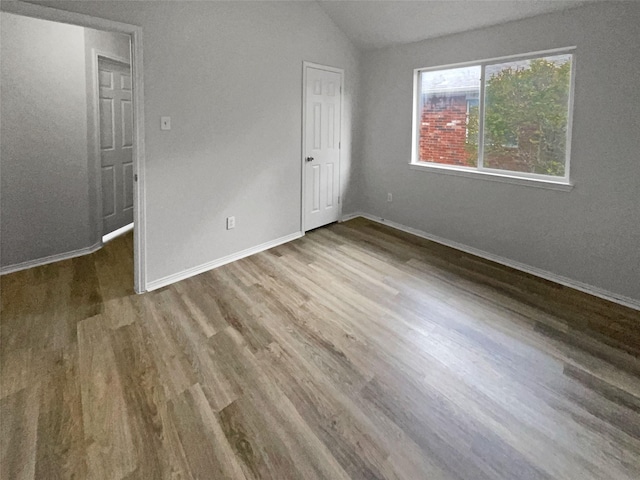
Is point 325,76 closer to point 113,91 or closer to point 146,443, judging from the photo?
point 113,91

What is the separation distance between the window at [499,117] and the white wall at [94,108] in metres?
3.48

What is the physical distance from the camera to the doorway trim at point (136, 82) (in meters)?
2.19

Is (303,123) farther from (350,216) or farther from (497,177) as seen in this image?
(497,177)

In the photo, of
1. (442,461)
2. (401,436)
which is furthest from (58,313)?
(442,461)

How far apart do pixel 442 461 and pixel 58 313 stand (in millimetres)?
2700

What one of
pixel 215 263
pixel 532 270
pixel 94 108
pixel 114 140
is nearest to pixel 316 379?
pixel 215 263

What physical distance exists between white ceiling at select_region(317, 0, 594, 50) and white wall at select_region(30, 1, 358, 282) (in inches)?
12.0

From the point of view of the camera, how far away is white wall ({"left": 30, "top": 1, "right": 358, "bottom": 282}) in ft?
9.19

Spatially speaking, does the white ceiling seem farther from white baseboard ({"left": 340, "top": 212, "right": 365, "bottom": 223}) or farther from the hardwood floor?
the hardwood floor

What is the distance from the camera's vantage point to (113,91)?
13.6 ft

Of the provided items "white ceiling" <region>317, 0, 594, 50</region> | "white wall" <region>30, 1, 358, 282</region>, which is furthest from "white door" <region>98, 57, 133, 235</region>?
"white ceiling" <region>317, 0, 594, 50</region>

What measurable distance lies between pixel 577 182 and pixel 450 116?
1.58 m

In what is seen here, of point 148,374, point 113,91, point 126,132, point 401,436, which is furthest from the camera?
point 126,132

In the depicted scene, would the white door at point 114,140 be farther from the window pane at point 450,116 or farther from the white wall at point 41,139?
the window pane at point 450,116
